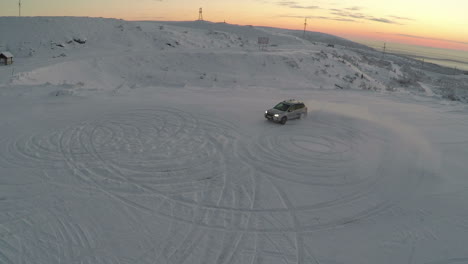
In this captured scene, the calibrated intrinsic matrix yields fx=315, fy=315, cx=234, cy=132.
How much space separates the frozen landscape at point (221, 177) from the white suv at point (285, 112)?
1.90 feet

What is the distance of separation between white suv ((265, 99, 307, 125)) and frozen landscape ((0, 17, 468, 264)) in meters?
0.58

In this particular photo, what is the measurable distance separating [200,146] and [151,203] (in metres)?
6.09

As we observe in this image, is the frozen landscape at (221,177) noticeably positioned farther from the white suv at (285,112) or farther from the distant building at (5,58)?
the distant building at (5,58)

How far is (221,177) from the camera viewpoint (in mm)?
14719

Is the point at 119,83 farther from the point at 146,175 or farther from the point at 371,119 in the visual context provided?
the point at 371,119

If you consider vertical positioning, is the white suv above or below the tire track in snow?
above

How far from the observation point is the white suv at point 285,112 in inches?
886

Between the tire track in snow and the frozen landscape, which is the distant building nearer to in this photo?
the frozen landscape

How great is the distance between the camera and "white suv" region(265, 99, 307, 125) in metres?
22.5

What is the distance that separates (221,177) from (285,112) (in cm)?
970

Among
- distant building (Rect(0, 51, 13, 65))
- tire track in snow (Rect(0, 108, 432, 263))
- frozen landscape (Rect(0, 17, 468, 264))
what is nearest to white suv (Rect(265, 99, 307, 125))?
frozen landscape (Rect(0, 17, 468, 264))

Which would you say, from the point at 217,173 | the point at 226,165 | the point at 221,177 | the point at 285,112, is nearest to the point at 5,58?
the point at 285,112

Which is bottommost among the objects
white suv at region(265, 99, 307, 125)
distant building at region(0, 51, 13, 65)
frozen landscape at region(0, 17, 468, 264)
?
frozen landscape at region(0, 17, 468, 264)

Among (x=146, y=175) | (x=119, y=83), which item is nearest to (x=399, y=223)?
(x=146, y=175)
